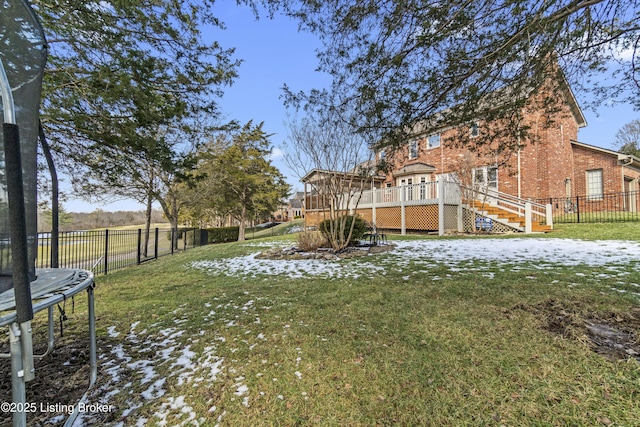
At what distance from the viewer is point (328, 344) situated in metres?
2.62

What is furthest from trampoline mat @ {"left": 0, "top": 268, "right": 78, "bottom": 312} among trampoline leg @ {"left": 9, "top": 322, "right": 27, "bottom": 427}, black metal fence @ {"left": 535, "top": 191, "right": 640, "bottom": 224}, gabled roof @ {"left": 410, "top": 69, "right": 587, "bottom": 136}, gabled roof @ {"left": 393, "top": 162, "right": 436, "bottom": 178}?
black metal fence @ {"left": 535, "top": 191, "right": 640, "bottom": 224}

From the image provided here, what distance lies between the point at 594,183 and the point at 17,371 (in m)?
22.0

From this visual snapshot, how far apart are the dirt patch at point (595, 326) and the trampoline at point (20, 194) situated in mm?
3610

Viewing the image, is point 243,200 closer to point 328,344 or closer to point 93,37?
point 93,37

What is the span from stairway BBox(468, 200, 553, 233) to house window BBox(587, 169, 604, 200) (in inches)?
259

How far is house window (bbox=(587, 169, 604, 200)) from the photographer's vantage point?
1500 cm

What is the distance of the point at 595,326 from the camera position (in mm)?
2643

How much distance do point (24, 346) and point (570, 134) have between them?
22.6 m

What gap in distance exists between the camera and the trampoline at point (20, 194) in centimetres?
108

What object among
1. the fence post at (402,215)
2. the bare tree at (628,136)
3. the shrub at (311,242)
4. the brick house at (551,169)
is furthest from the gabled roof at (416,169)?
the bare tree at (628,136)

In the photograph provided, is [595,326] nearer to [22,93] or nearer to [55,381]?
[22,93]

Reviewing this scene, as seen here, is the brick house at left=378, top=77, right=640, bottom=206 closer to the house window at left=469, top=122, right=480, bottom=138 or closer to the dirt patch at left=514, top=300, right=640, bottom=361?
the house window at left=469, top=122, right=480, bottom=138

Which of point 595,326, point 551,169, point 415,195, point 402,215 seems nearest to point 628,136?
point 551,169

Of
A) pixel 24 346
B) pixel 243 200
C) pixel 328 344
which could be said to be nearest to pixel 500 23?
pixel 328 344
